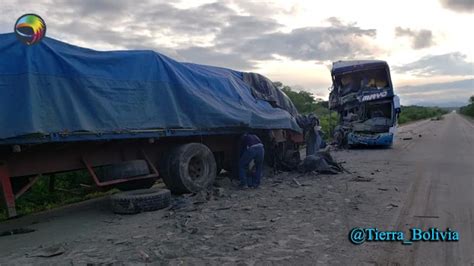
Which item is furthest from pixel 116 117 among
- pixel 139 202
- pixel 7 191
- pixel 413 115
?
pixel 413 115

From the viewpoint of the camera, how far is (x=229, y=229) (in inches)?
249

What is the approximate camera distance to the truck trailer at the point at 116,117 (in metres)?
6.37

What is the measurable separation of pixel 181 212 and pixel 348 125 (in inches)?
591

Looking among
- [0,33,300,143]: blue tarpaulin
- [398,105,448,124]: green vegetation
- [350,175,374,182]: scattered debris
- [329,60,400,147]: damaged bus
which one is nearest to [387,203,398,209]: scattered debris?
[350,175,374,182]: scattered debris

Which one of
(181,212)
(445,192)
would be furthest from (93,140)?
(445,192)

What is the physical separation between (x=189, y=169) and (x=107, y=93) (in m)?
2.50

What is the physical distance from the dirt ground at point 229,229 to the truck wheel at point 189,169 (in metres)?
0.33

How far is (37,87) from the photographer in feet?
21.2

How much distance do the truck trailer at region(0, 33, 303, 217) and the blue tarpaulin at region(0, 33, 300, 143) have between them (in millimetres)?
16

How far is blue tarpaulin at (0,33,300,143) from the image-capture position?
6270 mm

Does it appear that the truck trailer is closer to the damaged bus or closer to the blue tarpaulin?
the blue tarpaulin

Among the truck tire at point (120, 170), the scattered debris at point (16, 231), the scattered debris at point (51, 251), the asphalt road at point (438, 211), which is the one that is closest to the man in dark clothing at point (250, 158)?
the truck tire at point (120, 170)

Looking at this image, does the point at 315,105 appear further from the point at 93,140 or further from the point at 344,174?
the point at 93,140

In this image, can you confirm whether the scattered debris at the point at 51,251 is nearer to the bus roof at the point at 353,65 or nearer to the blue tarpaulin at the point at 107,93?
the blue tarpaulin at the point at 107,93
